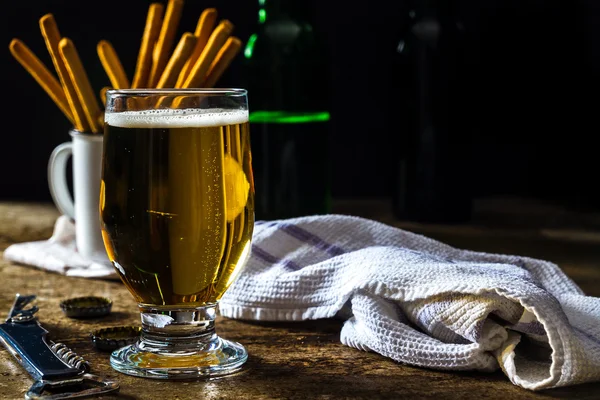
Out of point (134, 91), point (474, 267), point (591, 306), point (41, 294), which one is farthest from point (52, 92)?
point (591, 306)

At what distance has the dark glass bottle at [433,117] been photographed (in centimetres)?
137

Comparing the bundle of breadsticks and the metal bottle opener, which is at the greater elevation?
the bundle of breadsticks

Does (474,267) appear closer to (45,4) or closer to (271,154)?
(271,154)

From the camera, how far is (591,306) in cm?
85

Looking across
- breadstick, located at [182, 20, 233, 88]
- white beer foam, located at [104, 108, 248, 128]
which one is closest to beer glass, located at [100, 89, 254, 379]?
white beer foam, located at [104, 108, 248, 128]

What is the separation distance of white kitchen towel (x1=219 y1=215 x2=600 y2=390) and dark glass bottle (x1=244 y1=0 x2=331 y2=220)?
32 cm

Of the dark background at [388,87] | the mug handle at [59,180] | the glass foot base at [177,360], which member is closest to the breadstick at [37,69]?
the mug handle at [59,180]

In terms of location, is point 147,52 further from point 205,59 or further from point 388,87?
point 388,87

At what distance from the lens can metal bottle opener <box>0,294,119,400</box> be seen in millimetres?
709

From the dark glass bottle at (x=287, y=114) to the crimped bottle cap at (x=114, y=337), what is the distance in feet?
1.58

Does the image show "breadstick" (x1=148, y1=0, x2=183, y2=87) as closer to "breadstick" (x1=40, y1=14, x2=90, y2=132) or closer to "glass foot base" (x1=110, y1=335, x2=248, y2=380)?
"breadstick" (x1=40, y1=14, x2=90, y2=132)

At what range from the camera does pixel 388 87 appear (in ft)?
5.51

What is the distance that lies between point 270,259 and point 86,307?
0.63ft

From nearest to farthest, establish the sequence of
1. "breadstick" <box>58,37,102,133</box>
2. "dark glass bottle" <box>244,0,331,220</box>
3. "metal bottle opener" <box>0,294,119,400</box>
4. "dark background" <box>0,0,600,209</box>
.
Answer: "metal bottle opener" <box>0,294,119,400</box>
"breadstick" <box>58,37,102,133</box>
"dark glass bottle" <box>244,0,331,220</box>
"dark background" <box>0,0,600,209</box>
